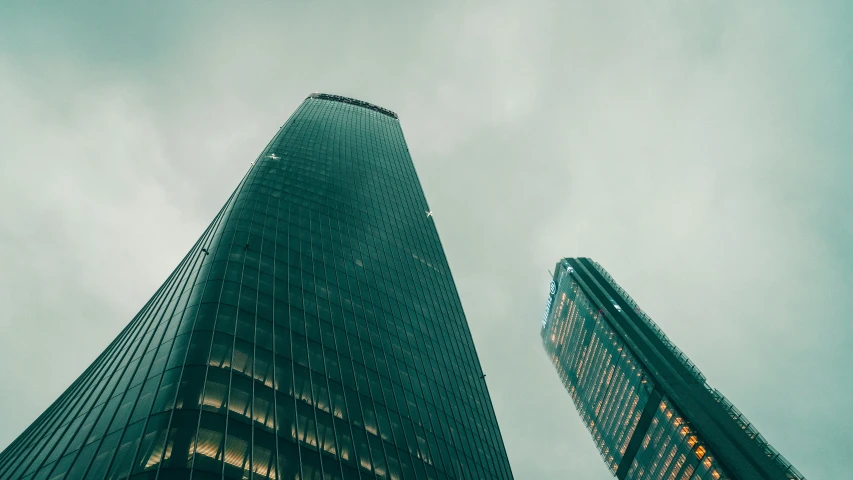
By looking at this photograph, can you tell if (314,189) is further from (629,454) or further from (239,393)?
(629,454)

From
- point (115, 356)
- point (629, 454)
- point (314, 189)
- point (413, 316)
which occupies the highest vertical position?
point (314, 189)

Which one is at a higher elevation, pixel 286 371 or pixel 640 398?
pixel 640 398

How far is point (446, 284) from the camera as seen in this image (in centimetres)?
6888

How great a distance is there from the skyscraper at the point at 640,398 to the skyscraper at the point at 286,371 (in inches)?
2633

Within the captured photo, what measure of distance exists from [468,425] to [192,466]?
2996 cm

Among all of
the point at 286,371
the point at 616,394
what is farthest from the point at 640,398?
the point at 286,371

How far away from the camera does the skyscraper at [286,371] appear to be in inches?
827

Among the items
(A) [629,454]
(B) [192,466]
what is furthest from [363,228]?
(A) [629,454]

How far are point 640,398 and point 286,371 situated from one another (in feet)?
373

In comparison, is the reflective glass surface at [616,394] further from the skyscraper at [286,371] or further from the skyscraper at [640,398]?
the skyscraper at [286,371]

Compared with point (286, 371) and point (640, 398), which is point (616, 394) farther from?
point (286, 371)

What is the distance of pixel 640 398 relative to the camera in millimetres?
117000

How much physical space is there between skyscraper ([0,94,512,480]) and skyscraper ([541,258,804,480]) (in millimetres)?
66867

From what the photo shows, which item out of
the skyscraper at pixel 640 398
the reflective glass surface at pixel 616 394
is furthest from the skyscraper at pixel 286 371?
the reflective glass surface at pixel 616 394
